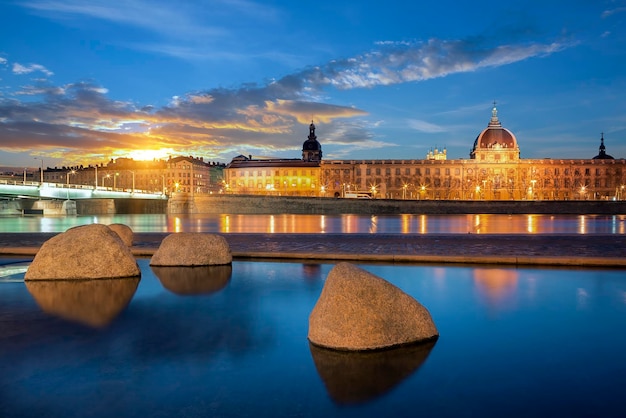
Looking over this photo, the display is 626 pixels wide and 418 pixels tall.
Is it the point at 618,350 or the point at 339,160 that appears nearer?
the point at 618,350

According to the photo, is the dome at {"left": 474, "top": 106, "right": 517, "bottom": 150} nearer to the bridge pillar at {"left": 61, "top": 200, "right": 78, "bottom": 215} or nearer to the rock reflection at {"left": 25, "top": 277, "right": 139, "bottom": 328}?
the bridge pillar at {"left": 61, "top": 200, "right": 78, "bottom": 215}

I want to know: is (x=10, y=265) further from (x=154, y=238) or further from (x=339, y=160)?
(x=339, y=160)

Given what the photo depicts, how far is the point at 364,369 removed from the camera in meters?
6.20

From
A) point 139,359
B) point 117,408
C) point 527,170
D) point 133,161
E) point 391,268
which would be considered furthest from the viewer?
point 133,161

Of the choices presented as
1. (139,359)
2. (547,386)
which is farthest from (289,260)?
(547,386)

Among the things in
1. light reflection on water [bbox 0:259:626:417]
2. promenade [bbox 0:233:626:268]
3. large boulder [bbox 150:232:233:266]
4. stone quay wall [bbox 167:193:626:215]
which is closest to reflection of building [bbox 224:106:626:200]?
stone quay wall [bbox 167:193:626:215]

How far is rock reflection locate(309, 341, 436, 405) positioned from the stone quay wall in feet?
264

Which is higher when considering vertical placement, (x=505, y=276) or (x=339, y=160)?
(x=339, y=160)

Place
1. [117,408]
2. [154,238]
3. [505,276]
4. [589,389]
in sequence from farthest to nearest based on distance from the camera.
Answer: [154,238]
[505,276]
[589,389]
[117,408]

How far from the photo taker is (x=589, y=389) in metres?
5.66

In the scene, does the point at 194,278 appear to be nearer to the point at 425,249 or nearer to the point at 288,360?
the point at 288,360

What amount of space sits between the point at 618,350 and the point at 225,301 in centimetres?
610

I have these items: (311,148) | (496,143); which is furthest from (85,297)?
(496,143)

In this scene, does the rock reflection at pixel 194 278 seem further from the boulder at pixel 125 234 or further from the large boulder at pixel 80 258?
the boulder at pixel 125 234
